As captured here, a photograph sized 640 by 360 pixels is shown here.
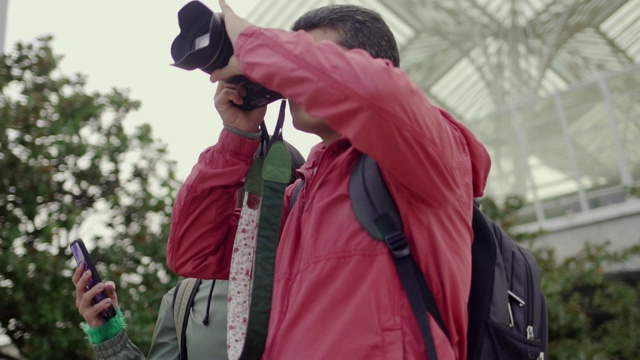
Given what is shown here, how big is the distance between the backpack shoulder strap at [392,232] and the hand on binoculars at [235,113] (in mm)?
336

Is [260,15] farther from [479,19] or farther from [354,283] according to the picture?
[354,283]

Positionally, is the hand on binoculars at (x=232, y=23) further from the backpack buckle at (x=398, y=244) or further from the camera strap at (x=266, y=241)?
the backpack buckle at (x=398, y=244)

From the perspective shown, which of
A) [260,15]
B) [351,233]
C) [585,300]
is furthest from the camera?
[260,15]

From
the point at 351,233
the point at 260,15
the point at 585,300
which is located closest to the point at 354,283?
the point at 351,233

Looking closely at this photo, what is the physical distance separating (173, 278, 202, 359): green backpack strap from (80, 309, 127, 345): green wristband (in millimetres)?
172

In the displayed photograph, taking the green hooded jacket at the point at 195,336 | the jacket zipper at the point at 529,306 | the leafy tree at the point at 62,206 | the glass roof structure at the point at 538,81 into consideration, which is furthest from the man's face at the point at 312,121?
the glass roof structure at the point at 538,81

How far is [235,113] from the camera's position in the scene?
1.53 m

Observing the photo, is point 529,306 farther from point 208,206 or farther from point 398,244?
point 208,206

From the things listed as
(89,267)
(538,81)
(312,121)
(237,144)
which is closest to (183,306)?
(89,267)

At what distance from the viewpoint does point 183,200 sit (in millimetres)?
1565

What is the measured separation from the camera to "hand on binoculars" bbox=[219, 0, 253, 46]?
128cm

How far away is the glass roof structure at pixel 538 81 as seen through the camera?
666cm

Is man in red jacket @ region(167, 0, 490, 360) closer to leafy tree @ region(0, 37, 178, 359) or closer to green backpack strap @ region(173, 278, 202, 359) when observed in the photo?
green backpack strap @ region(173, 278, 202, 359)

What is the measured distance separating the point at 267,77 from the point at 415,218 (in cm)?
36
